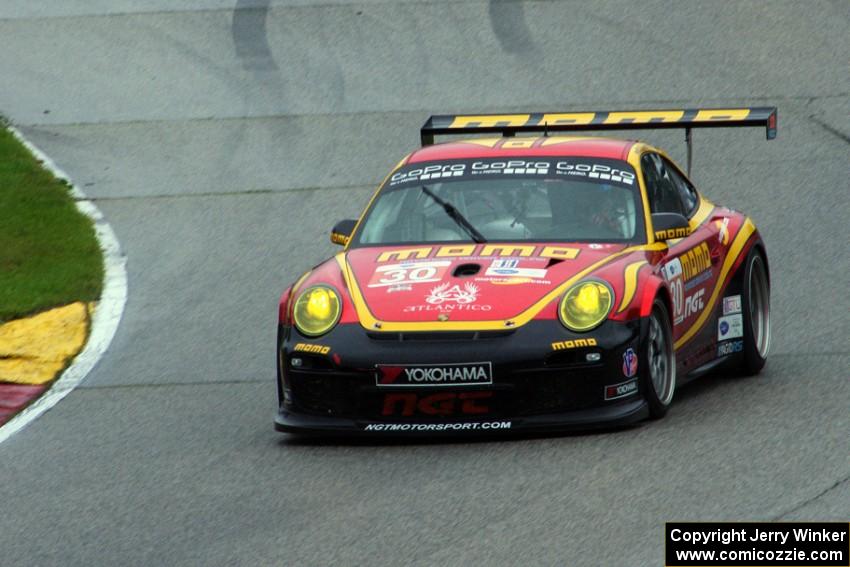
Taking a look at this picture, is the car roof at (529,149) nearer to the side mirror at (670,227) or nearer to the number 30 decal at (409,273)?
the side mirror at (670,227)

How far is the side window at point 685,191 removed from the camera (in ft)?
31.2

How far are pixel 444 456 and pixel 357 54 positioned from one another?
10.7 meters

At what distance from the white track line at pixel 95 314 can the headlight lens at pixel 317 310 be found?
1.76 m

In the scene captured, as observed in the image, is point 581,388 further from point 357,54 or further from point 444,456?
point 357,54

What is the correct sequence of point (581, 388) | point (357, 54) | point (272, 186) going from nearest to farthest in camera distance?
point (581, 388)
point (272, 186)
point (357, 54)

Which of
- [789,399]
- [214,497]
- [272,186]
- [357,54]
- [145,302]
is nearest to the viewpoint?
[214,497]

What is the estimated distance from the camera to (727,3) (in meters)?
18.5

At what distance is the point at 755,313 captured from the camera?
964 centimetres

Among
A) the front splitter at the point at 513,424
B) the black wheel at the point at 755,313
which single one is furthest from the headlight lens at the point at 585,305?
the black wheel at the point at 755,313

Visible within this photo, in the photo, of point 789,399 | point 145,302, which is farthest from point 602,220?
point 145,302

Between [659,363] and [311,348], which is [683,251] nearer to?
[659,363]

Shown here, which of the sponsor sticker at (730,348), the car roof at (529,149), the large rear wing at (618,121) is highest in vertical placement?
the large rear wing at (618,121)

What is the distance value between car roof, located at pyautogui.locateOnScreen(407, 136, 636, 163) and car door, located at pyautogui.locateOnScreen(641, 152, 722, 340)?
0.19m

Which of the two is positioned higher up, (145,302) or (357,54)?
(357,54)
